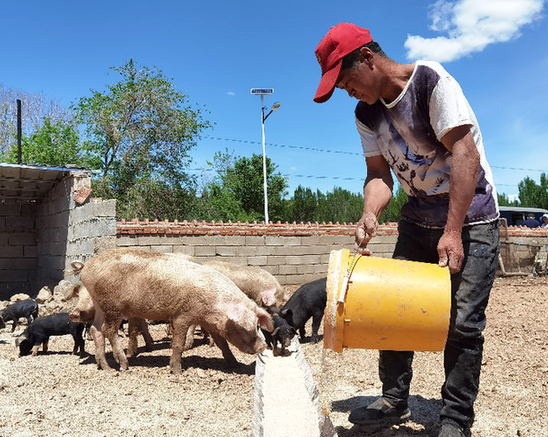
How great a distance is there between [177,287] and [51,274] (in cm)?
871

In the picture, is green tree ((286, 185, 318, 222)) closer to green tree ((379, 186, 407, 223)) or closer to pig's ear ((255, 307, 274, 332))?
green tree ((379, 186, 407, 223))

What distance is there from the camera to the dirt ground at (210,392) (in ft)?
11.9

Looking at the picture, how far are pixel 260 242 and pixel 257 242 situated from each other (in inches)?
3.3

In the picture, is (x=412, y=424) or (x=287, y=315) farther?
(x=287, y=315)

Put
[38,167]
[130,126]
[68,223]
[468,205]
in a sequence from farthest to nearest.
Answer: [130,126] → [68,223] → [38,167] → [468,205]

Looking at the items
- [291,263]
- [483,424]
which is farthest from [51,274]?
[483,424]

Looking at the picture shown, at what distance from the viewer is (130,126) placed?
85.4 ft

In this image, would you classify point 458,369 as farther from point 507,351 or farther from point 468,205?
point 507,351

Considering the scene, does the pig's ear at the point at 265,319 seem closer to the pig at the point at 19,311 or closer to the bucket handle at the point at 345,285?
the bucket handle at the point at 345,285

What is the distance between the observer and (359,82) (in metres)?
2.70

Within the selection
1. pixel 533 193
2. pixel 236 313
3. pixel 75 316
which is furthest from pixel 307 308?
pixel 533 193

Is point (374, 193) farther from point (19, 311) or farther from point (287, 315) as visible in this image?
point (19, 311)

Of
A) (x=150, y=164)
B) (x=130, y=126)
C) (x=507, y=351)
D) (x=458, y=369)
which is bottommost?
(x=507, y=351)

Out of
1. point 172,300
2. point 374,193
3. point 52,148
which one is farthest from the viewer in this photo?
point 52,148
